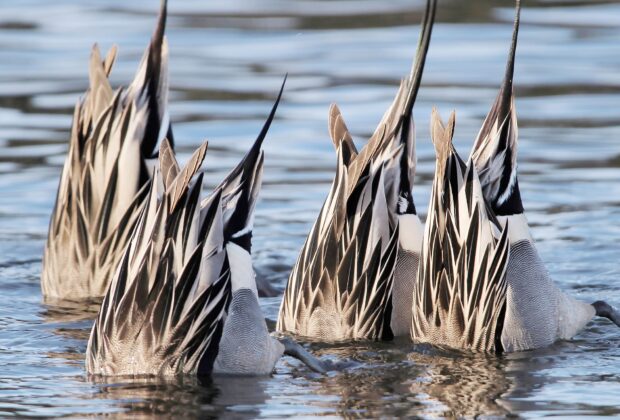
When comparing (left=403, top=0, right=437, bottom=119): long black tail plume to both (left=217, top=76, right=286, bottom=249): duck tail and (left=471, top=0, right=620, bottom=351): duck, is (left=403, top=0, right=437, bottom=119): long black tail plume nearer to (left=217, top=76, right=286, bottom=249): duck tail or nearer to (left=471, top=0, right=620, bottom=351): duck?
(left=471, top=0, right=620, bottom=351): duck

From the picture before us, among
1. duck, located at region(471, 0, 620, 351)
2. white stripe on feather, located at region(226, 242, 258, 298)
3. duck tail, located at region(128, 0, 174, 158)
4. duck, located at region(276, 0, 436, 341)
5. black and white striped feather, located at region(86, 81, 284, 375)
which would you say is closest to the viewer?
black and white striped feather, located at region(86, 81, 284, 375)

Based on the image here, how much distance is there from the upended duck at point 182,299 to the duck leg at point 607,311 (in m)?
1.90

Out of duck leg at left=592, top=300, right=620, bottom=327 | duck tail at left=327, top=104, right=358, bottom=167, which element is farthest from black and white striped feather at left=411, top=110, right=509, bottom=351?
duck leg at left=592, top=300, right=620, bottom=327

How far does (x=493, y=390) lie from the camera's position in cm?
662

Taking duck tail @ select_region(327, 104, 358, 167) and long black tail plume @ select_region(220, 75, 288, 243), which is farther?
duck tail @ select_region(327, 104, 358, 167)

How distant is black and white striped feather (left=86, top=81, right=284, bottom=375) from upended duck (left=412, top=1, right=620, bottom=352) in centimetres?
107

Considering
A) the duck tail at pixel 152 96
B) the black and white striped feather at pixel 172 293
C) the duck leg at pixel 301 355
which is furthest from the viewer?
the duck tail at pixel 152 96

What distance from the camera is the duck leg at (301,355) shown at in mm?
6973

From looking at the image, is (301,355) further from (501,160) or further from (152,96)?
(152,96)

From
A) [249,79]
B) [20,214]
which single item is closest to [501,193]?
[20,214]

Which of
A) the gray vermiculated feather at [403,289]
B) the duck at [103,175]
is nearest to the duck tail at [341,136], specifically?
the gray vermiculated feather at [403,289]

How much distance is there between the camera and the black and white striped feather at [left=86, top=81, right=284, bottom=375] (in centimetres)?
655

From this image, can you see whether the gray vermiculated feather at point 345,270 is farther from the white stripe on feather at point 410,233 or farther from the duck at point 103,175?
the duck at point 103,175

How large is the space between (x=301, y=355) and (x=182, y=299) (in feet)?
2.38
